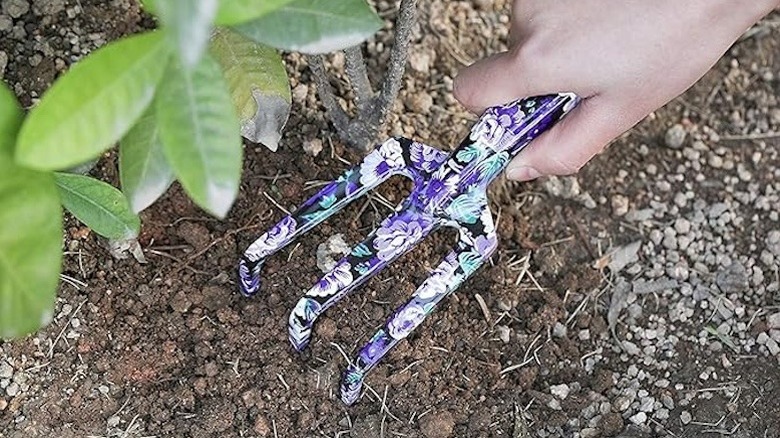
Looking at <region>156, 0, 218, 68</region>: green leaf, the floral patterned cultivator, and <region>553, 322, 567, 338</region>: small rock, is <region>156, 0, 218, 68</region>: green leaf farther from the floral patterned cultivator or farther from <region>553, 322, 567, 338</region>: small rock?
<region>553, 322, 567, 338</region>: small rock

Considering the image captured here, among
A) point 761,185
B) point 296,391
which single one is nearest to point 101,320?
point 296,391

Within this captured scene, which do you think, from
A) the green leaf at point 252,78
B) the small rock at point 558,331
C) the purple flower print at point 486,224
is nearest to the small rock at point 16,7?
the green leaf at point 252,78

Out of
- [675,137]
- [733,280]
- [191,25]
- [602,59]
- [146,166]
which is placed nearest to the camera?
[191,25]

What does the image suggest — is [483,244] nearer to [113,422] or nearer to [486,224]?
[486,224]

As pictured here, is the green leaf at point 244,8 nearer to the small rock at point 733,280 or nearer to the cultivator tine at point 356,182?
the cultivator tine at point 356,182

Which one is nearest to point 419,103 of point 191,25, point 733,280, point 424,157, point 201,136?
point 424,157

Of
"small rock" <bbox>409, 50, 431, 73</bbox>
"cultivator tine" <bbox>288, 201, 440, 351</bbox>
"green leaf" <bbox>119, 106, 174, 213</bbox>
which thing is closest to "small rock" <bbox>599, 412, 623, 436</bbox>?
"cultivator tine" <bbox>288, 201, 440, 351</bbox>
